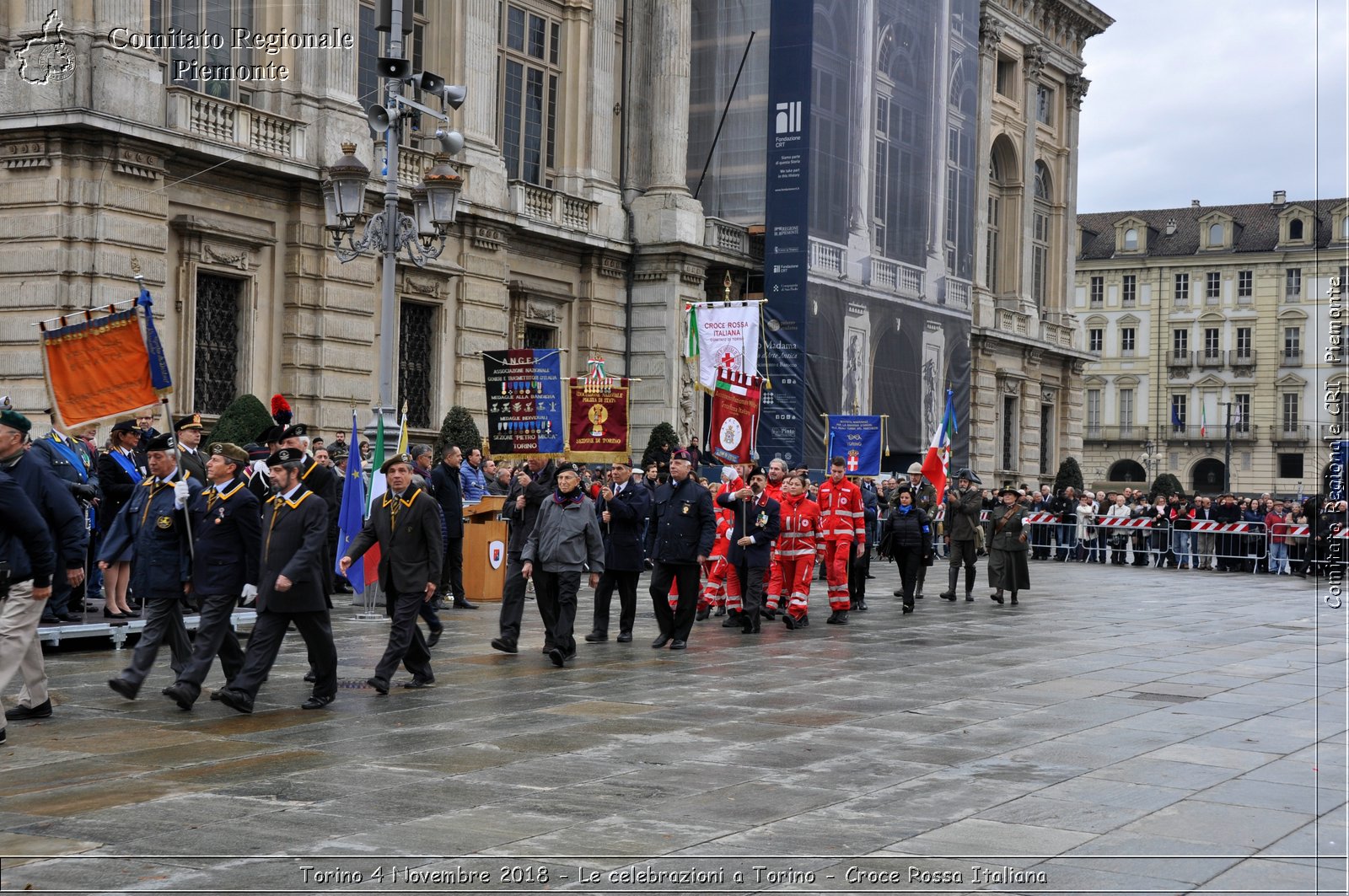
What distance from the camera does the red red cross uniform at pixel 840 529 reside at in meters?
18.8

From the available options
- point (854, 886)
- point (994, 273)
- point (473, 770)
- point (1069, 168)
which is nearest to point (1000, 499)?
point (473, 770)

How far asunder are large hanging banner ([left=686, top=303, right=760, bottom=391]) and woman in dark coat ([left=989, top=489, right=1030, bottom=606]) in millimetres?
6519

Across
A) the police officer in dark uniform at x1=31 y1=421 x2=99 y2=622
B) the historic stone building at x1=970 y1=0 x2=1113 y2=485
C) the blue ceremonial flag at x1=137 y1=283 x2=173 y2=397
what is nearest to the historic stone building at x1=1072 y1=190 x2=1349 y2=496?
the historic stone building at x1=970 y1=0 x2=1113 y2=485

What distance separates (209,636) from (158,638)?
0.47 metres

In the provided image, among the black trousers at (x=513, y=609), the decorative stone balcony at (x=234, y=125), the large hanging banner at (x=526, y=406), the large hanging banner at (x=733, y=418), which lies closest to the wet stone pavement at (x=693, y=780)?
the black trousers at (x=513, y=609)

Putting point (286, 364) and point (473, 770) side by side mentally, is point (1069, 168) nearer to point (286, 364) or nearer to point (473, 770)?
point (286, 364)

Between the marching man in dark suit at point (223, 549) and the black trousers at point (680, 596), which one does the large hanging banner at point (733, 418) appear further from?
the marching man in dark suit at point (223, 549)

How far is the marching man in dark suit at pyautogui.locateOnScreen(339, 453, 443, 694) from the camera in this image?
1183 cm

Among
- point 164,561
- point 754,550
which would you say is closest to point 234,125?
point 754,550

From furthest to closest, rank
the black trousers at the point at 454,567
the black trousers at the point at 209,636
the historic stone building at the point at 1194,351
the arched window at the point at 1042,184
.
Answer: the historic stone building at the point at 1194,351, the arched window at the point at 1042,184, the black trousers at the point at 454,567, the black trousers at the point at 209,636

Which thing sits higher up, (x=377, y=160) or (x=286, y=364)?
(x=377, y=160)

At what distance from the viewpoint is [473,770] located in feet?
28.6

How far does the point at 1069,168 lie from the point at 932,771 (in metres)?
50.2

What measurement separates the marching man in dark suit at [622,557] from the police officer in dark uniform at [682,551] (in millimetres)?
254
